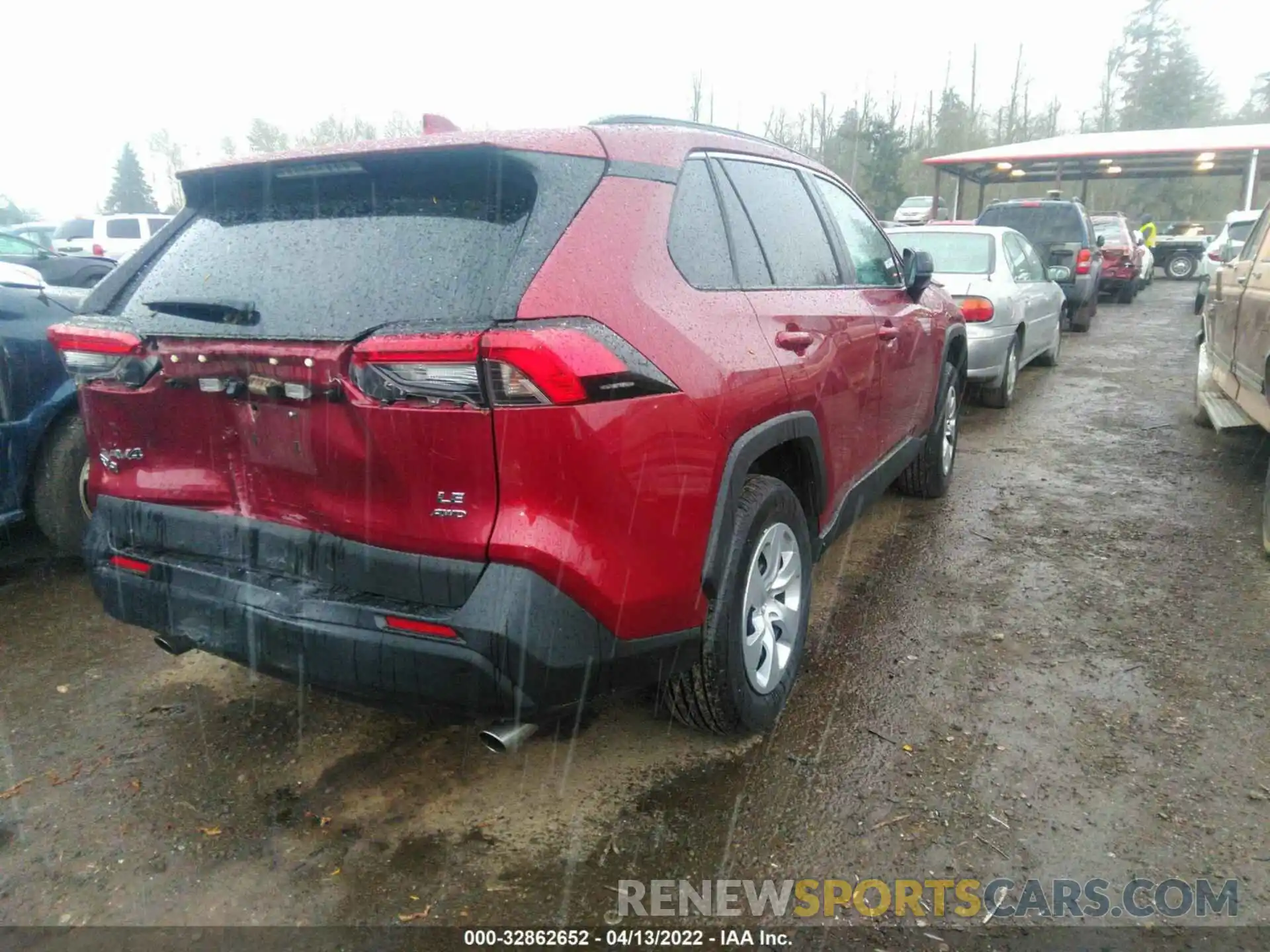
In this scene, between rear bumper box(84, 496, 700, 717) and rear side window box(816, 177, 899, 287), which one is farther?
rear side window box(816, 177, 899, 287)

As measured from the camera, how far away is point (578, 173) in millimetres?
2221

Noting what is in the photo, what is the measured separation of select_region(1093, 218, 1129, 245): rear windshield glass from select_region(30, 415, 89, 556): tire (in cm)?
1785

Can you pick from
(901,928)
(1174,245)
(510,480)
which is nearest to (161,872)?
(510,480)

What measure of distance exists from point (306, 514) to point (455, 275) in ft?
2.35

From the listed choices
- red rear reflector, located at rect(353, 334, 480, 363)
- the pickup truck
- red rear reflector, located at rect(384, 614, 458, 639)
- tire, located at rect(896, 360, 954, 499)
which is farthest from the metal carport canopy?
red rear reflector, located at rect(384, 614, 458, 639)

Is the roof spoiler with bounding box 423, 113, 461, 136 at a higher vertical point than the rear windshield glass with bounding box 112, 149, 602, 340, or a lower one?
higher

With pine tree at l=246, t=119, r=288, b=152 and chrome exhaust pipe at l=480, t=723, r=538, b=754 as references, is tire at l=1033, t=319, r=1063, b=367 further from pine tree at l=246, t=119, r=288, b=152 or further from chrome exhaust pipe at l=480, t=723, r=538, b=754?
pine tree at l=246, t=119, r=288, b=152

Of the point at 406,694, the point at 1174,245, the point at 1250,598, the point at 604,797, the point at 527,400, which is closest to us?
the point at 527,400

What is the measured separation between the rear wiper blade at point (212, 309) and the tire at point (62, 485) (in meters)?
2.03

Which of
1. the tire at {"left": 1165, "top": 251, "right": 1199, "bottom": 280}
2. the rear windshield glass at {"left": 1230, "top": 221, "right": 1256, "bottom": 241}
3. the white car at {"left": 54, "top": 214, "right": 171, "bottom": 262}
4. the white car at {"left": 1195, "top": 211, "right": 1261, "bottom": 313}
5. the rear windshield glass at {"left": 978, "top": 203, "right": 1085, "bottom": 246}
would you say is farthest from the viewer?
the tire at {"left": 1165, "top": 251, "right": 1199, "bottom": 280}

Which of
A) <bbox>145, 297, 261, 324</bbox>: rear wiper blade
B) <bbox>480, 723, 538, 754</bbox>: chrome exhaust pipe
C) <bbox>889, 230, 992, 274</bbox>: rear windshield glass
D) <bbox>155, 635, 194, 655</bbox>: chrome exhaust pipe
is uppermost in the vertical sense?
<bbox>889, 230, 992, 274</bbox>: rear windshield glass

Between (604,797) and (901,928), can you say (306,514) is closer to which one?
(604,797)

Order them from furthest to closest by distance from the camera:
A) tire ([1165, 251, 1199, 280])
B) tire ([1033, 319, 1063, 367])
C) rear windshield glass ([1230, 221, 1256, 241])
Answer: tire ([1165, 251, 1199, 280]) → rear windshield glass ([1230, 221, 1256, 241]) → tire ([1033, 319, 1063, 367])

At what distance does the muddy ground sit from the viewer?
2.30 meters
